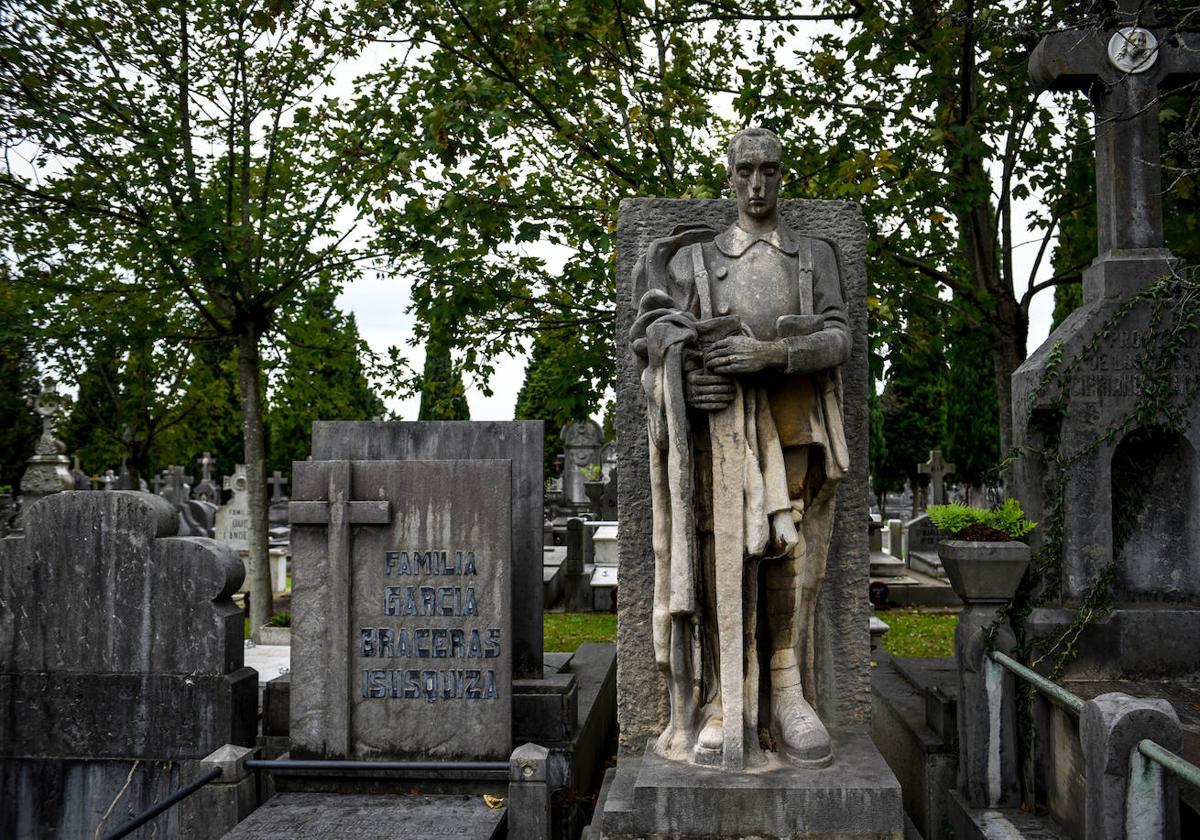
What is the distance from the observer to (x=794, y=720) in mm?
3691

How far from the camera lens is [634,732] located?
13.7ft

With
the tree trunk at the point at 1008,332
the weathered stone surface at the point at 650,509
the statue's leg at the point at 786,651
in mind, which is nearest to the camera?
the statue's leg at the point at 786,651

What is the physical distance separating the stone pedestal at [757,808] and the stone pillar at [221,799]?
1.90 m

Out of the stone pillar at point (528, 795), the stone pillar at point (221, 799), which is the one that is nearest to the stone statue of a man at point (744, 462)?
the stone pillar at point (528, 795)

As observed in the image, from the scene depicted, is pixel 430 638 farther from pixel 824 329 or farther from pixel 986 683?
pixel 986 683

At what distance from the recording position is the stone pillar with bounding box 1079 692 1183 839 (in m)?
3.03

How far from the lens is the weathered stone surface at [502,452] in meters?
5.75

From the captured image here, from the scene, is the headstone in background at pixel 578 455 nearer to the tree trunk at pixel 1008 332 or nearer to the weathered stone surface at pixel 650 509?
the tree trunk at pixel 1008 332

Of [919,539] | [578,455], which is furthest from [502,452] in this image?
[578,455]

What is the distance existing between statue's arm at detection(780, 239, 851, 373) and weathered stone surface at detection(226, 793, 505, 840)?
2.54 metres

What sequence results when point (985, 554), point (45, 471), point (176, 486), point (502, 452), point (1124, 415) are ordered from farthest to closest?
point (176, 486) < point (45, 471) < point (502, 452) < point (1124, 415) < point (985, 554)

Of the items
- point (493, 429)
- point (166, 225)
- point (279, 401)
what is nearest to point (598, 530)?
point (279, 401)

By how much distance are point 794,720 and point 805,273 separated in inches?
71.5

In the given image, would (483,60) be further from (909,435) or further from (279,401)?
(909,435)
